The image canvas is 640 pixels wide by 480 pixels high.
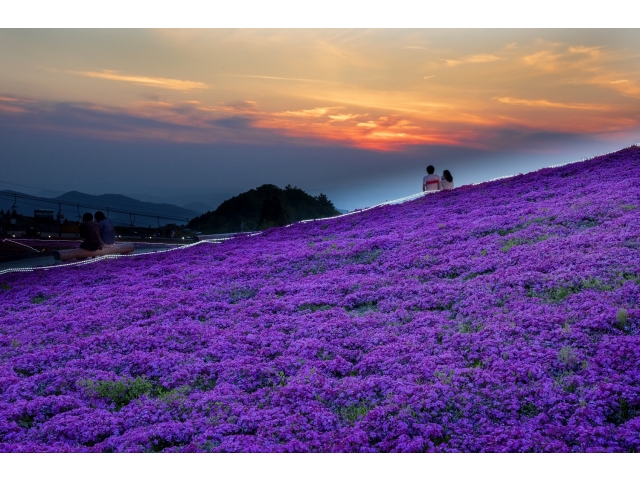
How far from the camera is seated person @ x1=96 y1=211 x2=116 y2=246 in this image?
23141 millimetres

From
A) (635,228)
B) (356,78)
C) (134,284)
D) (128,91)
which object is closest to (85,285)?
(134,284)

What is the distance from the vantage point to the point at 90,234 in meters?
22.9

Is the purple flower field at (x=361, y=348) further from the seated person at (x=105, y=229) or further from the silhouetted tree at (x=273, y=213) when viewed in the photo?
the silhouetted tree at (x=273, y=213)

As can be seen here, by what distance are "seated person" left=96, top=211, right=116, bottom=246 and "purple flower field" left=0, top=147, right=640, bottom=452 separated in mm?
4939

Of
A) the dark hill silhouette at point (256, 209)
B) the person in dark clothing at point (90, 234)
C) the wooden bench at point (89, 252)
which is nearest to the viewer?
the wooden bench at point (89, 252)

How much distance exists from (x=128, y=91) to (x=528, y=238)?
14.7 m

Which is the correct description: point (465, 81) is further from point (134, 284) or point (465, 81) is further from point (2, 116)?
point (2, 116)

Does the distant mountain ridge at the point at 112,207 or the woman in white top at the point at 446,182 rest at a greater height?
the woman in white top at the point at 446,182

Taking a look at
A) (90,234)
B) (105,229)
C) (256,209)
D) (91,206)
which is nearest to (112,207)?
(91,206)

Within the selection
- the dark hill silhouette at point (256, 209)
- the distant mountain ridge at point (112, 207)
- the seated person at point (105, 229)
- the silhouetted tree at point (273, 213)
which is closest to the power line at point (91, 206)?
the distant mountain ridge at point (112, 207)

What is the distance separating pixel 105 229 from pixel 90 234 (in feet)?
2.04

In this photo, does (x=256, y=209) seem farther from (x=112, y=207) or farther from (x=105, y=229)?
(x=105, y=229)

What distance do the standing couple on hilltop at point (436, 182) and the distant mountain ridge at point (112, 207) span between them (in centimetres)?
1828

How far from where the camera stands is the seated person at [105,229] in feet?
75.9
